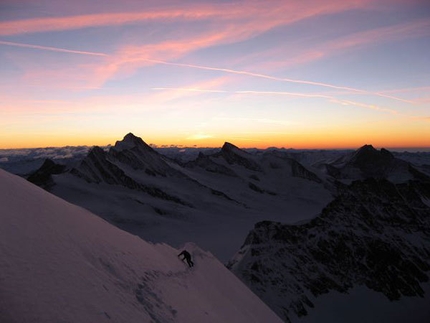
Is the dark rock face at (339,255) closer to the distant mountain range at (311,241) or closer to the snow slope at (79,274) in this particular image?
the distant mountain range at (311,241)

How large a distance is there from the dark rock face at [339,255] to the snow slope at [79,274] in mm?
60149

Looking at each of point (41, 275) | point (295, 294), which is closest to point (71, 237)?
point (41, 275)

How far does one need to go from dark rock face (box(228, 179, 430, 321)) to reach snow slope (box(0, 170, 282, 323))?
2368 inches

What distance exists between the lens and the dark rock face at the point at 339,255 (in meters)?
81.1

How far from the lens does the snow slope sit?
8.94m

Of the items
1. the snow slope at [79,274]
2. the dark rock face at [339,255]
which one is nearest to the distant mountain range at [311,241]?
the dark rock face at [339,255]

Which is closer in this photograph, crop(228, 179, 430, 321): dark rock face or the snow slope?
the snow slope

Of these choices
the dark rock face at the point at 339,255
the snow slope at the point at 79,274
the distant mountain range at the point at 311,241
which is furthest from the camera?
the distant mountain range at the point at 311,241

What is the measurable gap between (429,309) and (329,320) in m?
42.9

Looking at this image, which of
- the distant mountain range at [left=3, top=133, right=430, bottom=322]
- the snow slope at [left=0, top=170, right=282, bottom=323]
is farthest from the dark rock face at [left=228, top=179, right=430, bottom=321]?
the snow slope at [left=0, top=170, right=282, bottom=323]

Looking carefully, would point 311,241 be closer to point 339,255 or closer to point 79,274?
point 339,255

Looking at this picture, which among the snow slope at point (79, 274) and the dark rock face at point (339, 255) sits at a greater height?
the snow slope at point (79, 274)

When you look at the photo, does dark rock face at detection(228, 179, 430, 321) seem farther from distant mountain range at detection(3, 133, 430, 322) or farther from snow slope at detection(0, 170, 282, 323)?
snow slope at detection(0, 170, 282, 323)

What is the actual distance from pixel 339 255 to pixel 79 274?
10440 centimetres
